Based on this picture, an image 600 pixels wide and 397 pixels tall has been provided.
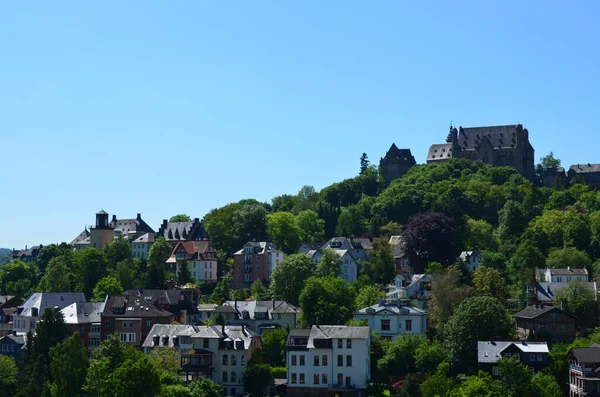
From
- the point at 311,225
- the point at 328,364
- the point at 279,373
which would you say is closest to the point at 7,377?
the point at 279,373

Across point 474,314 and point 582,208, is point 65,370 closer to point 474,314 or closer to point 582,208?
point 474,314

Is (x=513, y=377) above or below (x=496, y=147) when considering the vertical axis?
below

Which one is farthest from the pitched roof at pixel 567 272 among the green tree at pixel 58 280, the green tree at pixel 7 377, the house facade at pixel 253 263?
the green tree at pixel 58 280

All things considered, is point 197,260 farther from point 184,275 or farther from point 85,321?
point 85,321

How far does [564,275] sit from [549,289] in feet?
22.9

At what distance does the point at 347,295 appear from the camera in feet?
302

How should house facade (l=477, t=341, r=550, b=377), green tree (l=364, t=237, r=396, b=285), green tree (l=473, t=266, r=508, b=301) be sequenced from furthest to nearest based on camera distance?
green tree (l=364, t=237, r=396, b=285), green tree (l=473, t=266, r=508, b=301), house facade (l=477, t=341, r=550, b=377)

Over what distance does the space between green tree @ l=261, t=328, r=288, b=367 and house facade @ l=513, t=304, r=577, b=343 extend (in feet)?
70.4

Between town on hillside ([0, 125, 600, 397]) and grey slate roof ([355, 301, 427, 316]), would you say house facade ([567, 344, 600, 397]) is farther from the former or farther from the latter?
grey slate roof ([355, 301, 427, 316])

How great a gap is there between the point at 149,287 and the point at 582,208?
58.2 metres

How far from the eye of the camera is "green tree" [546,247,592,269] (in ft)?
354

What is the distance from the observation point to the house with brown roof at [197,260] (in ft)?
408

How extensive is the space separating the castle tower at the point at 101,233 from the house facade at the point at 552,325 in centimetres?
7174

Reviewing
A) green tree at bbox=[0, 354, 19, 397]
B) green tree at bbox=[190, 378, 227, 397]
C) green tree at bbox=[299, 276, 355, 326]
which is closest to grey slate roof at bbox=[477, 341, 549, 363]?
→ green tree at bbox=[299, 276, 355, 326]
